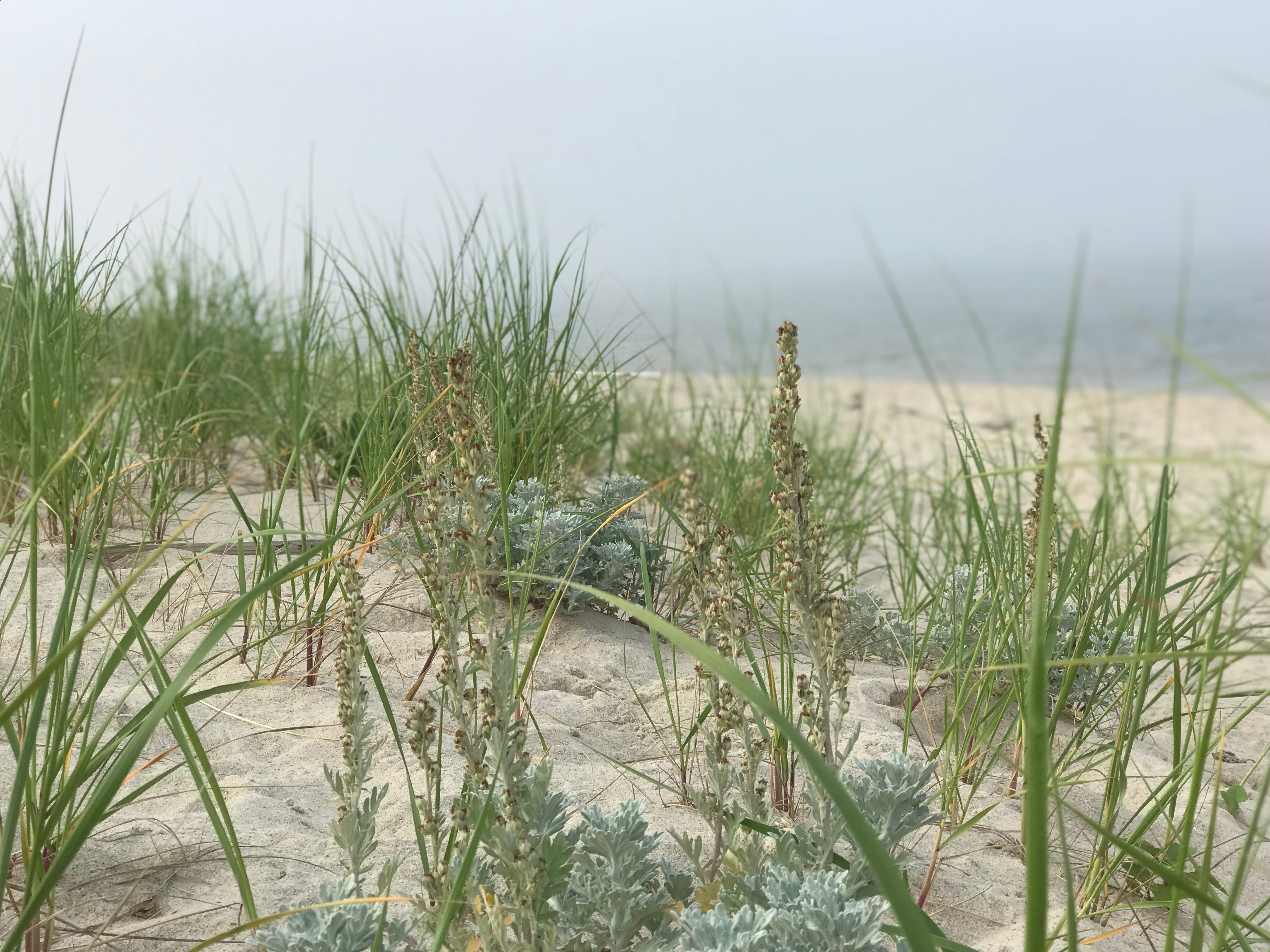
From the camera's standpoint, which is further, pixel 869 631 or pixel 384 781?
pixel 869 631

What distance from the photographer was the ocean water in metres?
2.65

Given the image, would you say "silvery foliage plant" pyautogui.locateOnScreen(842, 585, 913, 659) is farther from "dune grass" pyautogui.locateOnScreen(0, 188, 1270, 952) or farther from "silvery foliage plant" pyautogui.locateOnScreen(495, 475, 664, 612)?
"silvery foliage plant" pyautogui.locateOnScreen(495, 475, 664, 612)

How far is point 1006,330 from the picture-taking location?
76.0 ft

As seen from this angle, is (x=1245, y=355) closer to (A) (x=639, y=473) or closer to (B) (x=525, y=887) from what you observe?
(A) (x=639, y=473)

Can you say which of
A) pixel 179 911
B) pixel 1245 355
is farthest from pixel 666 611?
pixel 1245 355

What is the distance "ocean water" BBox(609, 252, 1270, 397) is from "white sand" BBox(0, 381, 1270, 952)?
808 mm

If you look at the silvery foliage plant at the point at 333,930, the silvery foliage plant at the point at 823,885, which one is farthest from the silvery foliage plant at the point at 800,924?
the silvery foliage plant at the point at 333,930

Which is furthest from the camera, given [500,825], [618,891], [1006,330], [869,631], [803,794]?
[1006,330]

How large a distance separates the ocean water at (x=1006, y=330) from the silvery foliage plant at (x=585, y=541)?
3.19 feet

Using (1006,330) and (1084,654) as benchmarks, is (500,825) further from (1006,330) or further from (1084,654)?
(1006,330)

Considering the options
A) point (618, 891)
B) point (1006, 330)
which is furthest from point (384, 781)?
point (1006, 330)

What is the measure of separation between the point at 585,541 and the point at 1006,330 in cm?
2291

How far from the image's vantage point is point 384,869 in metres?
1.27

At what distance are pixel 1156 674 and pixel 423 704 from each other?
1.26m
